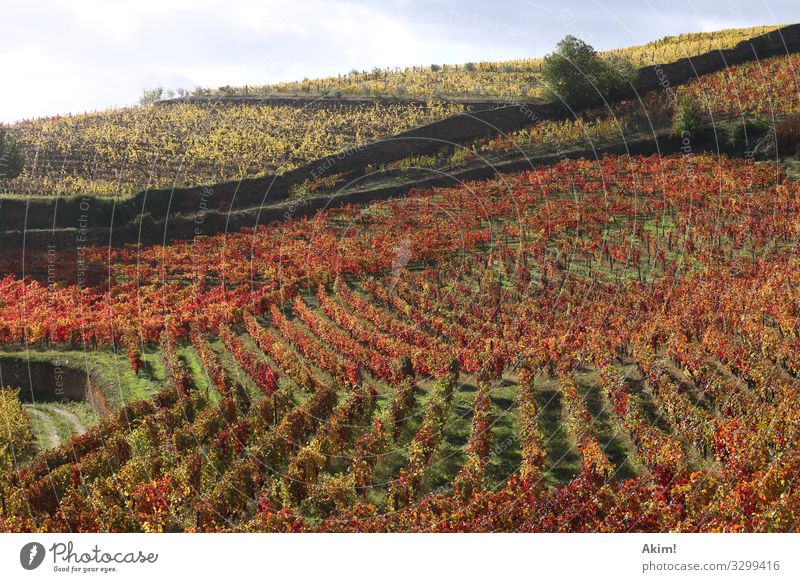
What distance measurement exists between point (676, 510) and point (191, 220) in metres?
Answer: 47.7

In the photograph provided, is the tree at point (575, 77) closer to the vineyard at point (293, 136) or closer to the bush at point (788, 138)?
the vineyard at point (293, 136)

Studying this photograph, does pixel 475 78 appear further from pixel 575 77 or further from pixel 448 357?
pixel 448 357

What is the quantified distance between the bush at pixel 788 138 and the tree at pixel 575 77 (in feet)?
70.9

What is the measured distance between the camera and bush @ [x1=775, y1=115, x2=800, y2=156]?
185ft

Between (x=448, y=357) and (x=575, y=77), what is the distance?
178ft

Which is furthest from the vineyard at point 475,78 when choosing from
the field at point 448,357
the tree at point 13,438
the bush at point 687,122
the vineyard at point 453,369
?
the tree at point 13,438

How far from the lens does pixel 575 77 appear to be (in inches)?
2960

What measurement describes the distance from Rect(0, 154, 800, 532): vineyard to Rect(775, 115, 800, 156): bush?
138 inches

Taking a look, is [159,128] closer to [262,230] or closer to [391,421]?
[262,230]

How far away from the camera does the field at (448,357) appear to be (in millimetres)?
21391

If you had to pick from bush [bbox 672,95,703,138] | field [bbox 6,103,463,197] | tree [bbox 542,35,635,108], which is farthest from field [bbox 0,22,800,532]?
tree [bbox 542,35,635,108]

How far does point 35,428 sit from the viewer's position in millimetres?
33062

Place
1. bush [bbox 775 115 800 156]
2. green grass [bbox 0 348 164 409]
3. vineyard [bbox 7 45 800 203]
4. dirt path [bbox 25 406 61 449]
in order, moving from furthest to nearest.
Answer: vineyard [bbox 7 45 800 203] → bush [bbox 775 115 800 156] → green grass [bbox 0 348 164 409] → dirt path [bbox 25 406 61 449]

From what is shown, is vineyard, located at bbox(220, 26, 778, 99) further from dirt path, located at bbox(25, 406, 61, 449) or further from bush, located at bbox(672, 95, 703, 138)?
dirt path, located at bbox(25, 406, 61, 449)
